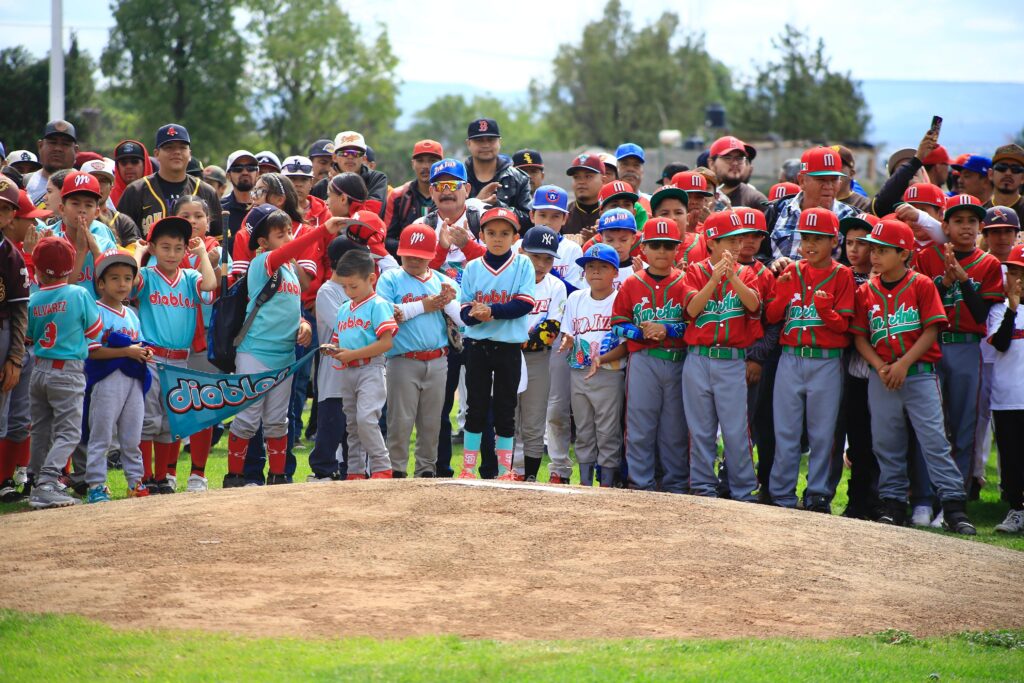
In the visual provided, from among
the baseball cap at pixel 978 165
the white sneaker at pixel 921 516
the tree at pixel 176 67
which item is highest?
the tree at pixel 176 67

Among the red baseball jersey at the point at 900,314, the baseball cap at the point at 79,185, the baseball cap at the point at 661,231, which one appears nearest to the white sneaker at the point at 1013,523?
the red baseball jersey at the point at 900,314

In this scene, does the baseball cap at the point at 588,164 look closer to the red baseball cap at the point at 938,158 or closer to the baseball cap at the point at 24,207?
the red baseball cap at the point at 938,158

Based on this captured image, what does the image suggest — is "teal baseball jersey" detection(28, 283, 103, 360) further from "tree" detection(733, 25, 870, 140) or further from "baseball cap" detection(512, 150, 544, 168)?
"tree" detection(733, 25, 870, 140)

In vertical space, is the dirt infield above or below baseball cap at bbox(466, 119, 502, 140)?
below

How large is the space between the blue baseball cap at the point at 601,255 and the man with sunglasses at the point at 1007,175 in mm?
3757

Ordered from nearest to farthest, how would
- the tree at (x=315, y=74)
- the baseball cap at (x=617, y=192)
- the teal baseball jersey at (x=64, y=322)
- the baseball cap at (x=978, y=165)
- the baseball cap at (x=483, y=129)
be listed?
the teal baseball jersey at (x=64, y=322), the baseball cap at (x=617, y=192), the baseball cap at (x=978, y=165), the baseball cap at (x=483, y=129), the tree at (x=315, y=74)

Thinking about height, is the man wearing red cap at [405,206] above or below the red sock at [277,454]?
above

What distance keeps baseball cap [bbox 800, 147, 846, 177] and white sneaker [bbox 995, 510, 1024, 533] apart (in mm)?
2988

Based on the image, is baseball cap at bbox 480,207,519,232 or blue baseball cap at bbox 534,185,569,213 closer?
baseball cap at bbox 480,207,519,232

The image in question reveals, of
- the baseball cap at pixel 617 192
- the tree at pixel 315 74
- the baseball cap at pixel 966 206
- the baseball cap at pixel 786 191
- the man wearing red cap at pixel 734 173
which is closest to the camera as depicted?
the baseball cap at pixel 966 206

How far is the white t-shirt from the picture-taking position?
891 centimetres

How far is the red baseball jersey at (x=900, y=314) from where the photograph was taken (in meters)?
8.56

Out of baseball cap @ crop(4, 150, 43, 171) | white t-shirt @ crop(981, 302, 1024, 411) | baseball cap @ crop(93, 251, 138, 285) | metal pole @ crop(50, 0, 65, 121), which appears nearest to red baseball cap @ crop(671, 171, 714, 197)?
white t-shirt @ crop(981, 302, 1024, 411)

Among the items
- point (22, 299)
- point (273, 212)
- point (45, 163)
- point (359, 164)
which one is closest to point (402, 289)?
point (273, 212)
